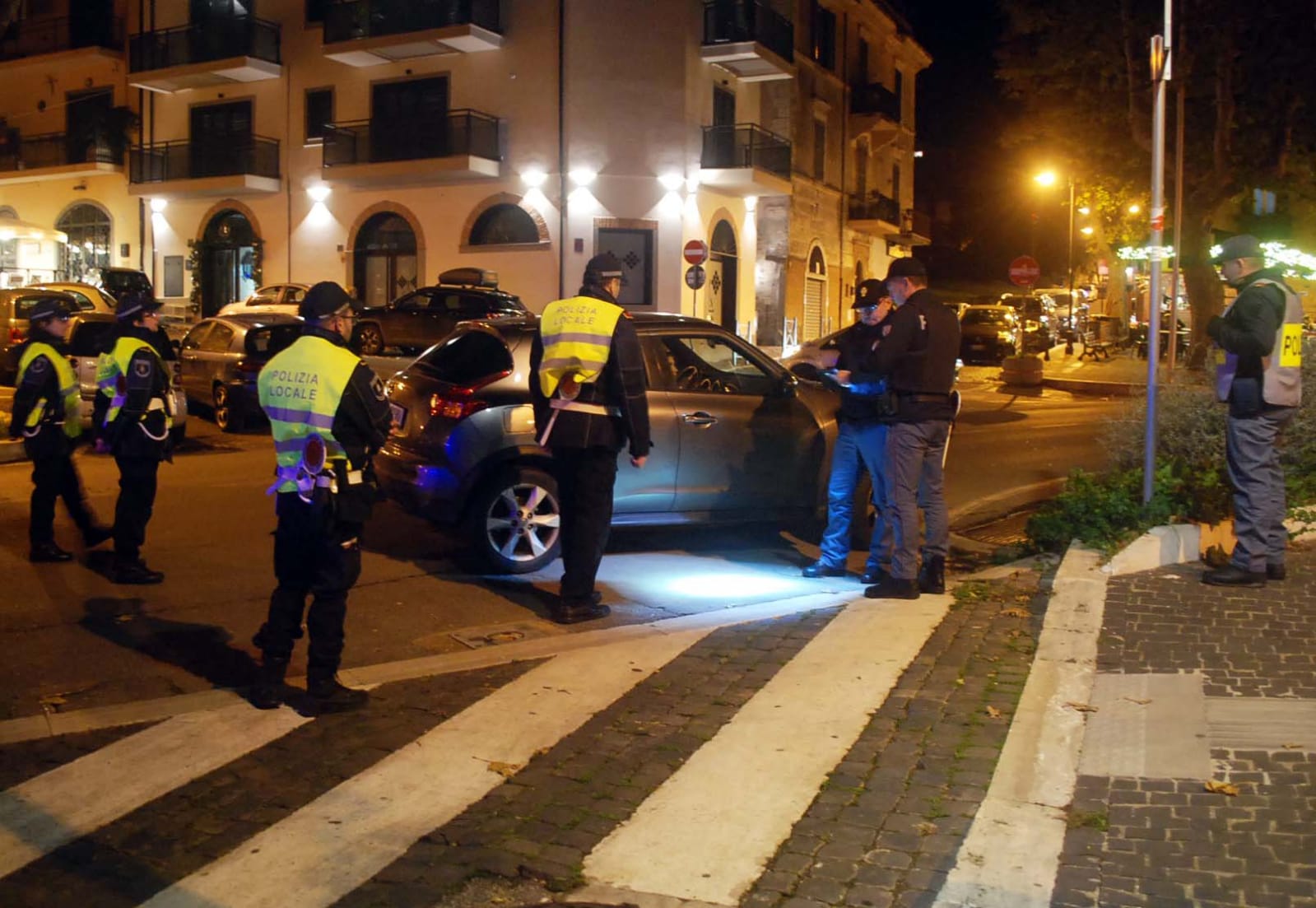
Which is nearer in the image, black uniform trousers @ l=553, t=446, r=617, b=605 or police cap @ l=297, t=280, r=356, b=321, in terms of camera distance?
police cap @ l=297, t=280, r=356, b=321

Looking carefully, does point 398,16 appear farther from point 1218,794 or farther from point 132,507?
point 1218,794

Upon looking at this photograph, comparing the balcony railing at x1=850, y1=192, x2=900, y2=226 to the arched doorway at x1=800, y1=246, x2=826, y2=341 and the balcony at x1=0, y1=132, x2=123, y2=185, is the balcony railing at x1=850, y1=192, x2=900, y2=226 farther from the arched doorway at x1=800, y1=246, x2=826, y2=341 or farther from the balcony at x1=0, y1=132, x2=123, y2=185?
the balcony at x1=0, y1=132, x2=123, y2=185

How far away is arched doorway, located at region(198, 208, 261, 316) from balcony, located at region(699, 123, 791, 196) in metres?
12.2

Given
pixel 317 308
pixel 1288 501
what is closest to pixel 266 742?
pixel 317 308

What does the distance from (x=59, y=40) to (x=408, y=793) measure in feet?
123

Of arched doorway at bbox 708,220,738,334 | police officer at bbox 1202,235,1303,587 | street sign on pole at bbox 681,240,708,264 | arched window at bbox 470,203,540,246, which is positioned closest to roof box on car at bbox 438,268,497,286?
street sign on pole at bbox 681,240,708,264

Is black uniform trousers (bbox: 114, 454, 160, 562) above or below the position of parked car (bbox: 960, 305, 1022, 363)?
below

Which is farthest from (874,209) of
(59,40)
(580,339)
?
(580,339)

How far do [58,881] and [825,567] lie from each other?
5226 mm

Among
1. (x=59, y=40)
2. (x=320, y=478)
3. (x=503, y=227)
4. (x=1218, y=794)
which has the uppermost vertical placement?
(x=59, y=40)

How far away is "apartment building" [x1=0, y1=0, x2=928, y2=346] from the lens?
99.1 feet

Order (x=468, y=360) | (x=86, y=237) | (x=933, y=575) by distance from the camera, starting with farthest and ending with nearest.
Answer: (x=86, y=237) < (x=468, y=360) < (x=933, y=575)

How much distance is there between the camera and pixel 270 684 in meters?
5.81

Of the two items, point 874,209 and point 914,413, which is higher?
point 874,209
